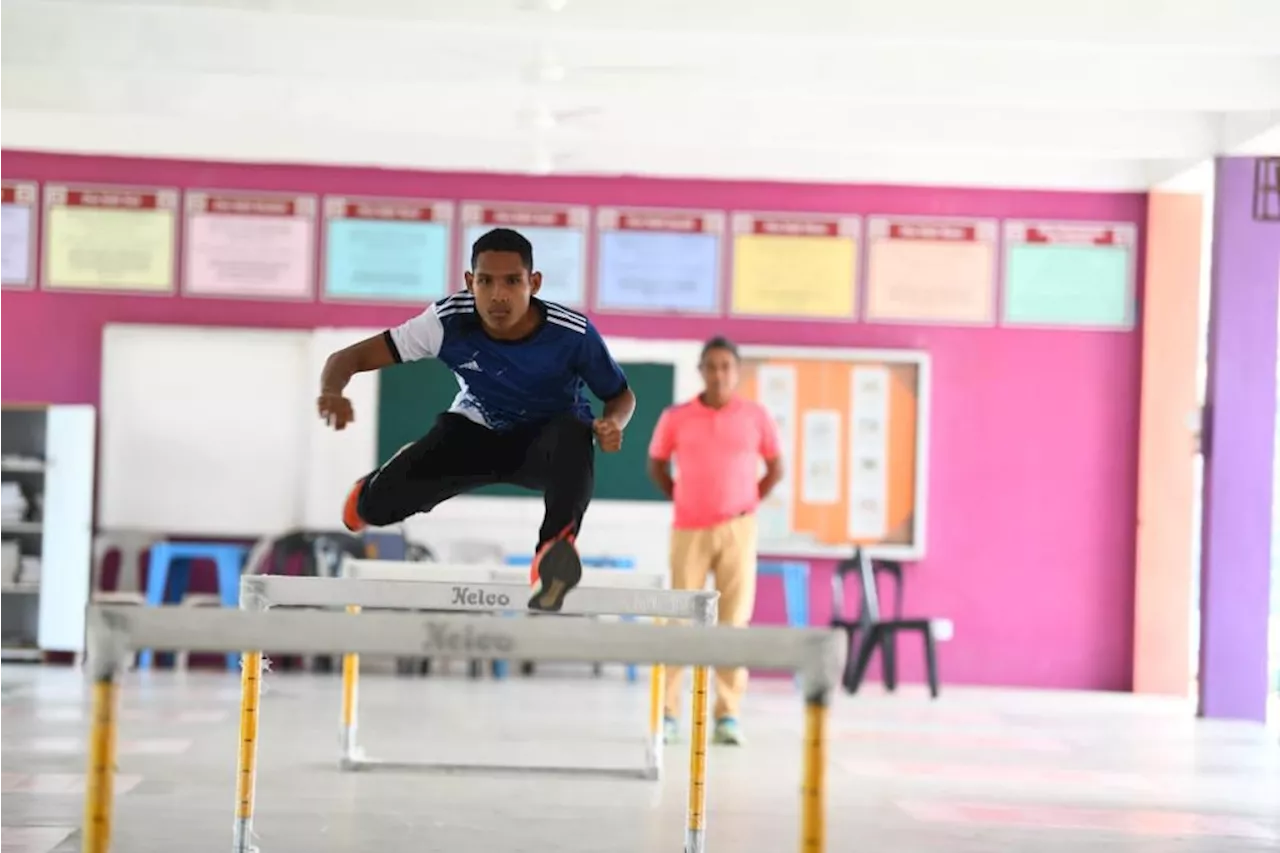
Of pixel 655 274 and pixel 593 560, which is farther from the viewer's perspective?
pixel 655 274

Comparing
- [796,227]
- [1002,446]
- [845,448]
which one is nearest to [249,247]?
[796,227]

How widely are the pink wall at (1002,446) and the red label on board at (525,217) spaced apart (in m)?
0.10

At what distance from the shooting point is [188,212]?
34.6 feet

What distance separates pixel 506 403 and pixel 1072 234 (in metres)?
7.45

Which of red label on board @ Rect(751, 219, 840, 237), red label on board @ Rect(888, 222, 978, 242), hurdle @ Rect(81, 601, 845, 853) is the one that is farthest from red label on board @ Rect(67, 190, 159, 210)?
hurdle @ Rect(81, 601, 845, 853)

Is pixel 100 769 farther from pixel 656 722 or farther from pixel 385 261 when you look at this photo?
pixel 385 261

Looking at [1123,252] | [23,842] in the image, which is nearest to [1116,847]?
[23,842]

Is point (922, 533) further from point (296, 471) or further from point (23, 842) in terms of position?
point (23, 842)

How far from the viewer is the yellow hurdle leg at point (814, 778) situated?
111 inches

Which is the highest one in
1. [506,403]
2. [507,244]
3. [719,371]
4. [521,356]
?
[507,244]

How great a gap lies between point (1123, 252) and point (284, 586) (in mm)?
7454

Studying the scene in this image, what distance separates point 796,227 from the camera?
10.7 metres

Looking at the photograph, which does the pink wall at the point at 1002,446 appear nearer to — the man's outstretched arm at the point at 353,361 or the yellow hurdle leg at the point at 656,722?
the yellow hurdle leg at the point at 656,722

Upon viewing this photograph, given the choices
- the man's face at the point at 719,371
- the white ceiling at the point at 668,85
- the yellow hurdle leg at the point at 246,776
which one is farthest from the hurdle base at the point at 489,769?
the white ceiling at the point at 668,85
